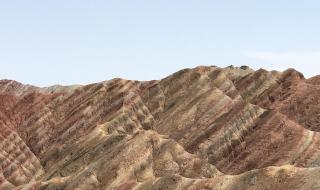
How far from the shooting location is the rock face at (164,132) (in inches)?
4122

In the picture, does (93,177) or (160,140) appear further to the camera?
(160,140)

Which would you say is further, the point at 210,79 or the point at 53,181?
the point at 210,79

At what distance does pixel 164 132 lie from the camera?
143625mm

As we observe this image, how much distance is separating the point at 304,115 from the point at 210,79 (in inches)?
Answer: 1142

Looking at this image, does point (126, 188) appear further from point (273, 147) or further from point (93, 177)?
point (273, 147)

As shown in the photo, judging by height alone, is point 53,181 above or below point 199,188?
below

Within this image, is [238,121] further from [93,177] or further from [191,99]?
[93,177]

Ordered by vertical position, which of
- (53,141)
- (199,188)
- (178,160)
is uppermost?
(199,188)

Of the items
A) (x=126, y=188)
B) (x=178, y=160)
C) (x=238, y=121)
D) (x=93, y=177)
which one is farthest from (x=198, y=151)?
(x=126, y=188)

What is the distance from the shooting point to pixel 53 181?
9594cm

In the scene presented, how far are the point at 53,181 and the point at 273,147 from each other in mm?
50334

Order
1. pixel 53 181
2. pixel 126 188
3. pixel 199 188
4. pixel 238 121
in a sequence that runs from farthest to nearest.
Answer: pixel 238 121
pixel 53 181
pixel 126 188
pixel 199 188

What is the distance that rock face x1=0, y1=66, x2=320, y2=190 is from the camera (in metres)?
105

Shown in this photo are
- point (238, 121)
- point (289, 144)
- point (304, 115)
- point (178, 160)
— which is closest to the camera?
point (178, 160)
